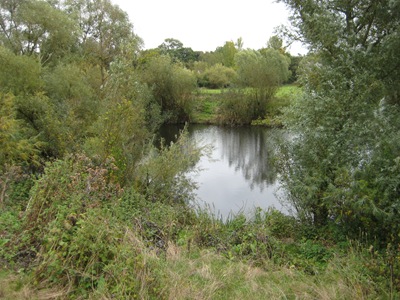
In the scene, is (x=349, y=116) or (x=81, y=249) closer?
(x=81, y=249)

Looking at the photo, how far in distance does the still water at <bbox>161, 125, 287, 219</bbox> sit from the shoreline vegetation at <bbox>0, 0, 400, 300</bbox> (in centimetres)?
168

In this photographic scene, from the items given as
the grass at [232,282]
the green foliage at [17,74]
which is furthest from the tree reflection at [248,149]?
the green foliage at [17,74]

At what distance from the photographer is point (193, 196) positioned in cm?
1008

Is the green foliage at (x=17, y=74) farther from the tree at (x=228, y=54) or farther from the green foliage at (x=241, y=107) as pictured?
the tree at (x=228, y=54)

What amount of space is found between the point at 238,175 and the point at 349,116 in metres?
8.76

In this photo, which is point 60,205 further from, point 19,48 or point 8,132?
point 19,48

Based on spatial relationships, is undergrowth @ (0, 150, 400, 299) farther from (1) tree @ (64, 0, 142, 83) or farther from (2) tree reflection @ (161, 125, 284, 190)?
(1) tree @ (64, 0, 142, 83)

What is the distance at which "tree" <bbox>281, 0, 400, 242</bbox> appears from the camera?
6.18 m

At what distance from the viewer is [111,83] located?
1074 cm

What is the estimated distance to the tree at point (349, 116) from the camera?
6.18 meters

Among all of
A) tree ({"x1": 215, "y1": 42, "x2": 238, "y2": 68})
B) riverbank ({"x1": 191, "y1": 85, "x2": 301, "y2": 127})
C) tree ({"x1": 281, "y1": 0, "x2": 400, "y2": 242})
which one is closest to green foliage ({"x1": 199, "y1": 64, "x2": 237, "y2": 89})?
riverbank ({"x1": 191, "y1": 85, "x2": 301, "y2": 127})

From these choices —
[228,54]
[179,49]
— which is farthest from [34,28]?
[179,49]

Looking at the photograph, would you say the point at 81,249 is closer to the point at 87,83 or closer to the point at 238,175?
the point at 238,175

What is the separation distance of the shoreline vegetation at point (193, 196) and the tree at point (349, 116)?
28mm
